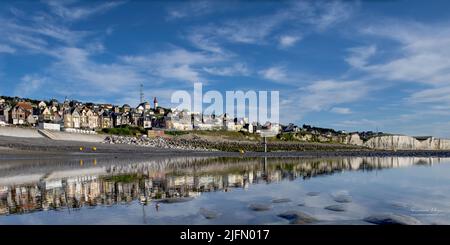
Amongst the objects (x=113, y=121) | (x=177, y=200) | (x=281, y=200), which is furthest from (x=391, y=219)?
(x=113, y=121)

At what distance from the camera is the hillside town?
96.6 metres

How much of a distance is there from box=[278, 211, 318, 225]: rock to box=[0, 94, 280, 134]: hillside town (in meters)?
68.2

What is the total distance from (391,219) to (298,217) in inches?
77.4

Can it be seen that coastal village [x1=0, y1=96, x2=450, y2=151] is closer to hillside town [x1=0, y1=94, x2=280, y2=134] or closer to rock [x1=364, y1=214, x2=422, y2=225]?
hillside town [x1=0, y1=94, x2=280, y2=134]

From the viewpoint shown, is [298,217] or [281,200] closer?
[298,217]

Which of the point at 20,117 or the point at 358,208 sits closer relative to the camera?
the point at 358,208

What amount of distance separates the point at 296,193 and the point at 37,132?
A: 169ft

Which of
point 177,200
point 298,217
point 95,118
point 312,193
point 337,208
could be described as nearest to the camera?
point 298,217

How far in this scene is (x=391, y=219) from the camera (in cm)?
784

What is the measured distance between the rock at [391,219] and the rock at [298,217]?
48.1 inches

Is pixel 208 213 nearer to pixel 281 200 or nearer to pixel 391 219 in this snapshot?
pixel 281 200
